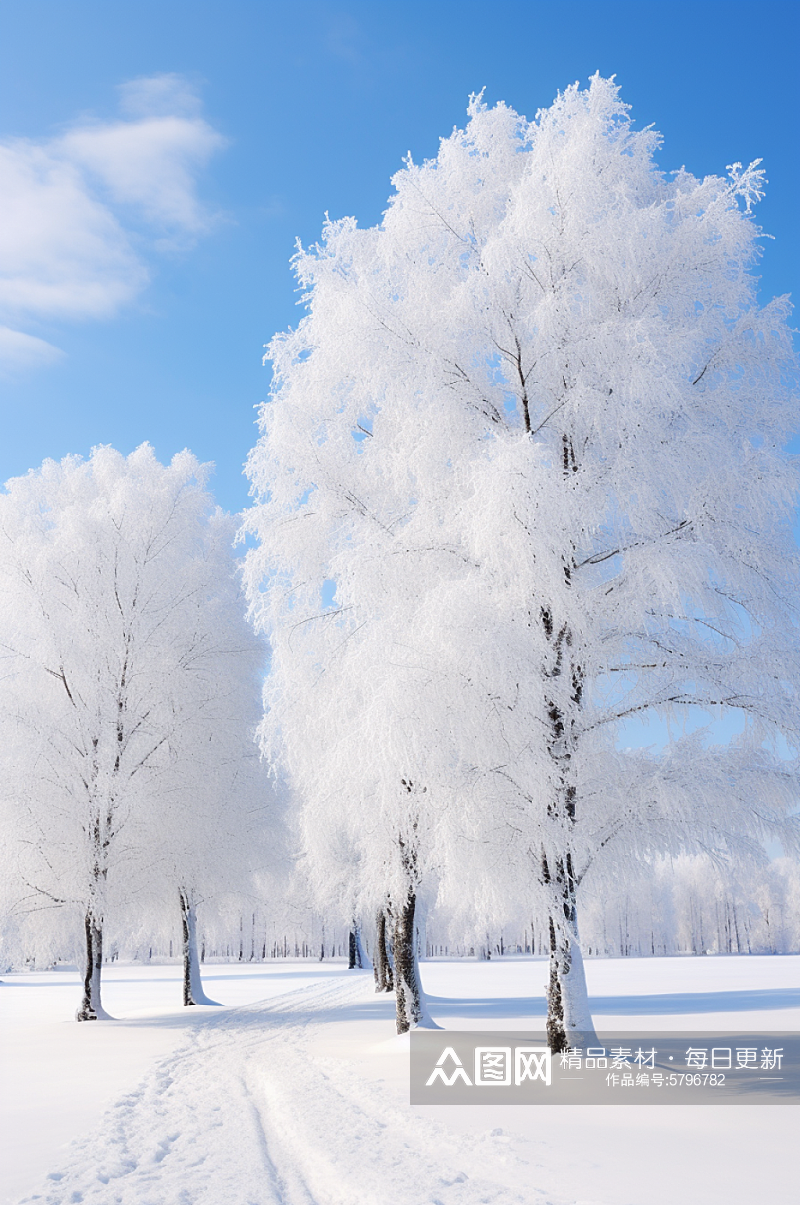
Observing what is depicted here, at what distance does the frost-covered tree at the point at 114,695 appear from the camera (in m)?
16.7

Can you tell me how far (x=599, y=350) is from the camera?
30.0 feet

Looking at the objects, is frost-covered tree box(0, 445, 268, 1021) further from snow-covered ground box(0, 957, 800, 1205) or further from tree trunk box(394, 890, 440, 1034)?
tree trunk box(394, 890, 440, 1034)

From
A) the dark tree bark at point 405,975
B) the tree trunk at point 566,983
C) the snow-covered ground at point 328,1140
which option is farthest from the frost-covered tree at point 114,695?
the tree trunk at point 566,983

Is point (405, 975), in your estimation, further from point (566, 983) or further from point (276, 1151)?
point (276, 1151)

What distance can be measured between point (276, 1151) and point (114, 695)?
12.9m

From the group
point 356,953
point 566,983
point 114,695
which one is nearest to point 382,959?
point 114,695

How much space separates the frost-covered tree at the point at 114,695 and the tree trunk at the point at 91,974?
0.04 metres

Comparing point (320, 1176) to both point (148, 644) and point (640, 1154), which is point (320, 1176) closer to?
point (640, 1154)

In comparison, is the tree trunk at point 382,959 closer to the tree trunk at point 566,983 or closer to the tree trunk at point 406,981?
the tree trunk at point 406,981

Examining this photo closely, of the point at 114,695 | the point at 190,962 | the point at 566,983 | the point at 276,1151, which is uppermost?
the point at 114,695

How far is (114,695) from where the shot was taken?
18.0 m

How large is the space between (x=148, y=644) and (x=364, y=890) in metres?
8.15
